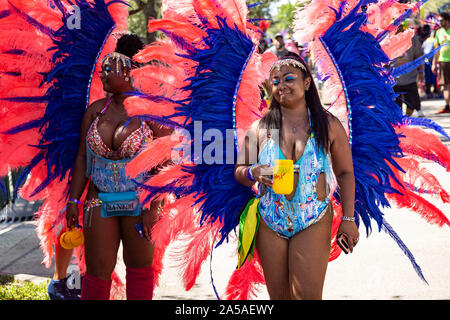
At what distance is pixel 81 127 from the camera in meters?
4.02

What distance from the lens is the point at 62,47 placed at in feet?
13.8

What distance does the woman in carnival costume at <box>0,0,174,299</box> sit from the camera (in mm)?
3836

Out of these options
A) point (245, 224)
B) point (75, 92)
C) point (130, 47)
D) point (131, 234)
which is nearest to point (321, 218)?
point (245, 224)

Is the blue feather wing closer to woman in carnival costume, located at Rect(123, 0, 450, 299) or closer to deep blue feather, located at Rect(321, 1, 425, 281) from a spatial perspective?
woman in carnival costume, located at Rect(123, 0, 450, 299)

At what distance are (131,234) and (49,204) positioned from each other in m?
0.77

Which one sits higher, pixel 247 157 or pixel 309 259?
pixel 247 157

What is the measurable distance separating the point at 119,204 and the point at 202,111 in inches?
30.5

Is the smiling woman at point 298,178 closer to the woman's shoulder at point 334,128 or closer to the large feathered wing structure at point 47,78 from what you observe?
the woman's shoulder at point 334,128

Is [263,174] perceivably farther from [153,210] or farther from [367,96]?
[153,210]

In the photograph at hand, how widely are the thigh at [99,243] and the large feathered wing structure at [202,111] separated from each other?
1.03ft

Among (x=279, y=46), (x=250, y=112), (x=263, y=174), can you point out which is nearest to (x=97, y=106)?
(x=250, y=112)

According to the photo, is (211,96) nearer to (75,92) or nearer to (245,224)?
(245,224)

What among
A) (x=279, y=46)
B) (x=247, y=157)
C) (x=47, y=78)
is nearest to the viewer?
(x=247, y=157)

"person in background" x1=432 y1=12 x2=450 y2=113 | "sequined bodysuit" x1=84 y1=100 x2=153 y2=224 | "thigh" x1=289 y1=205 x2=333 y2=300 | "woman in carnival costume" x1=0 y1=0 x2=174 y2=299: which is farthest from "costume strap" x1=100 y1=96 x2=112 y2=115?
"person in background" x1=432 y1=12 x2=450 y2=113
